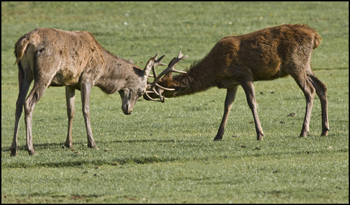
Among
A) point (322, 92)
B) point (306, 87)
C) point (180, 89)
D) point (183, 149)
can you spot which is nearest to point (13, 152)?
point (183, 149)

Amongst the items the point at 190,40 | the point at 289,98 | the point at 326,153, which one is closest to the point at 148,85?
the point at 326,153

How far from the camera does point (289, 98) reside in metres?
17.3

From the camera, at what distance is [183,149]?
10.7 m

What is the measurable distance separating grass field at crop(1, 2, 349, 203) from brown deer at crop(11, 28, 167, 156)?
84cm

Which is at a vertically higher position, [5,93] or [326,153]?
[326,153]

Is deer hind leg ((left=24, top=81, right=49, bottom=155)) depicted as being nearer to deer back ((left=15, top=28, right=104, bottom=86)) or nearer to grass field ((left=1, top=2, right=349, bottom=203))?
deer back ((left=15, top=28, right=104, bottom=86))

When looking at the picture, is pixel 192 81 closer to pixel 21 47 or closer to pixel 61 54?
pixel 61 54

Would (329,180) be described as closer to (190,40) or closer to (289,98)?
(289,98)

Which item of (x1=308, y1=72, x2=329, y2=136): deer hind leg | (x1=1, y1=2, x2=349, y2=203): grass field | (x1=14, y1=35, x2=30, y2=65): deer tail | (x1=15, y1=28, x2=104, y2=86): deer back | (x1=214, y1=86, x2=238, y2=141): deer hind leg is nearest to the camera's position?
(x1=1, y1=2, x2=349, y2=203): grass field

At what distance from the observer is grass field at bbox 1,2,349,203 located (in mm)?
7637

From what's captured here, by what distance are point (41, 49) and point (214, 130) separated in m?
4.90

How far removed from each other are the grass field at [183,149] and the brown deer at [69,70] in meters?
0.84

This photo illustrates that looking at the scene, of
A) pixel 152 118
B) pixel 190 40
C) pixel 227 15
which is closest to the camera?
pixel 152 118

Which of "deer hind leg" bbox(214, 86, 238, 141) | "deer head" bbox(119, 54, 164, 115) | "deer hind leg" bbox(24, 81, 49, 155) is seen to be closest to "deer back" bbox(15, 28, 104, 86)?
"deer hind leg" bbox(24, 81, 49, 155)
